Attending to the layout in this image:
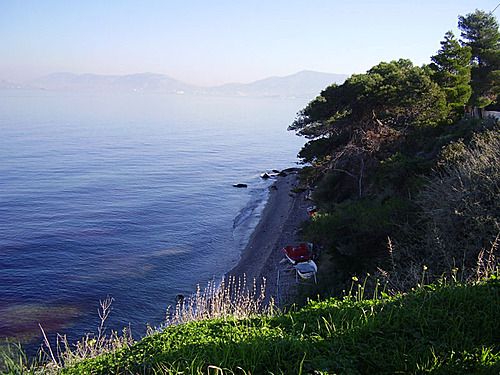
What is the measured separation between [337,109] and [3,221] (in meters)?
22.8

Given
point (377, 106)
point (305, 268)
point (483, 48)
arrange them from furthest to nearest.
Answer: point (483, 48) < point (377, 106) < point (305, 268)

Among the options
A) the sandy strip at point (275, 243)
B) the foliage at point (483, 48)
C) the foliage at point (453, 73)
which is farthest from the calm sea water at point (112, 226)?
the foliage at point (483, 48)

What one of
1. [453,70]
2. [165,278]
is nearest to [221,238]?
[165,278]

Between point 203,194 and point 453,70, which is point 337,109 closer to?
point 453,70

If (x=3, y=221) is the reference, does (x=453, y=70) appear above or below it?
above

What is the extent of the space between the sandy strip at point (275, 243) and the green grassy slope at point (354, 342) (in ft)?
31.0

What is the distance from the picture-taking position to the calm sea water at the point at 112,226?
19125mm

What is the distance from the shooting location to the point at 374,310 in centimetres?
448

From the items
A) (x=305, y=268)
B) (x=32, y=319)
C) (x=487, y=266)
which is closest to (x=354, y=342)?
(x=487, y=266)

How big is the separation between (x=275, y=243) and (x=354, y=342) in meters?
23.1

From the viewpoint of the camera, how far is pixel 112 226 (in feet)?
99.6

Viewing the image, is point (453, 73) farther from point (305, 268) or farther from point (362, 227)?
point (362, 227)

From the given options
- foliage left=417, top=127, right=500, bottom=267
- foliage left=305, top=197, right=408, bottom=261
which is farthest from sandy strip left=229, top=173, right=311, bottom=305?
foliage left=417, top=127, right=500, bottom=267

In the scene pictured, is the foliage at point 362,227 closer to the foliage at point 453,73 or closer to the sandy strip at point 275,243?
the sandy strip at point 275,243
